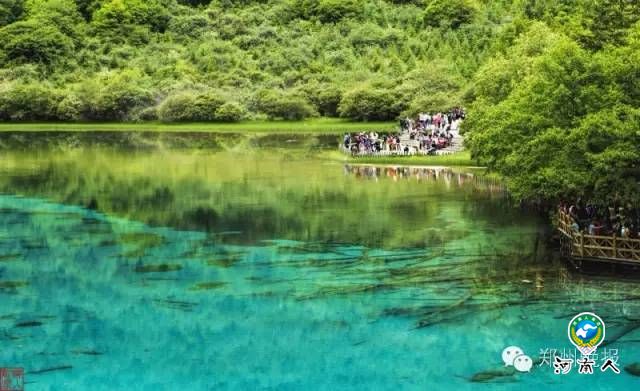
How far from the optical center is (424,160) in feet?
156

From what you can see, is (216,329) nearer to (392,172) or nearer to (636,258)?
(636,258)

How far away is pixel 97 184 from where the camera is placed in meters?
43.6

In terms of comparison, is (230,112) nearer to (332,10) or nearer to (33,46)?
(33,46)

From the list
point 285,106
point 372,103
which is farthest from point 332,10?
point 372,103

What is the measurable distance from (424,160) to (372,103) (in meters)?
30.0

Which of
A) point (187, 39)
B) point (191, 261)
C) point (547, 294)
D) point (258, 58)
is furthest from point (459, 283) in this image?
point (187, 39)

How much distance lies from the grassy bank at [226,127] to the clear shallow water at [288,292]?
37.7 meters

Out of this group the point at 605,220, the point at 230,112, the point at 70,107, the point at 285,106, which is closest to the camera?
the point at 605,220

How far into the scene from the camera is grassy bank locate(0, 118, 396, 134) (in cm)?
7669

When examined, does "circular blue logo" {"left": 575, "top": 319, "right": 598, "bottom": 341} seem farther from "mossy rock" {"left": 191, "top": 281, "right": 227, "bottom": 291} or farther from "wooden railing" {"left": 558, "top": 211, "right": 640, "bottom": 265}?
"mossy rock" {"left": 191, "top": 281, "right": 227, "bottom": 291}

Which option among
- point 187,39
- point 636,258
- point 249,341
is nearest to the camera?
point 249,341

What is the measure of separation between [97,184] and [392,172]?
1339cm

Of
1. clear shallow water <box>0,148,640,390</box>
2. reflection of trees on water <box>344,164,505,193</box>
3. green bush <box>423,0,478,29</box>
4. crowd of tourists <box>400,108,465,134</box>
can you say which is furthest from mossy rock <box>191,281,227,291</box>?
green bush <box>423,0,478,29</box>

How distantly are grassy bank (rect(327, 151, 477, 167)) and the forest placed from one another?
11.1 ft
